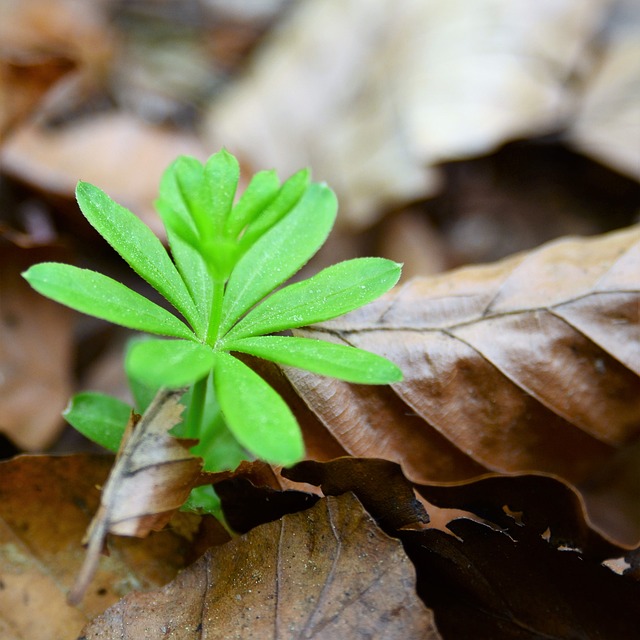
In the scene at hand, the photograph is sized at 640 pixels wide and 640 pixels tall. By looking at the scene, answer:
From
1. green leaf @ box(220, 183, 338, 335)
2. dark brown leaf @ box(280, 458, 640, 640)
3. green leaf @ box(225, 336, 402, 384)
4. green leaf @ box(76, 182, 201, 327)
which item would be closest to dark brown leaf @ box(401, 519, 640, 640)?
dark brown leaf @ box(280, 458, 640, 640)

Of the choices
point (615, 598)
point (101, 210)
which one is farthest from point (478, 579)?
point (101, 210)

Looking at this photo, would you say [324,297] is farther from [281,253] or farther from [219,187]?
[219,187]

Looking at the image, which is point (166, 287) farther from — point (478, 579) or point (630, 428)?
point (630, 428)

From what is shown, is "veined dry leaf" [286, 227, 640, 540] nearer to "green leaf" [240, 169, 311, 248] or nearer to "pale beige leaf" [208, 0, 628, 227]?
"green leaf" [240, 169, 311, 248]

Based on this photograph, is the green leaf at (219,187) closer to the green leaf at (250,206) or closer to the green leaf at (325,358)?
the green leaf at (250,206)

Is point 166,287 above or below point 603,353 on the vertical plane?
below

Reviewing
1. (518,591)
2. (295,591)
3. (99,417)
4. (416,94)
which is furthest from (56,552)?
(416,94)
